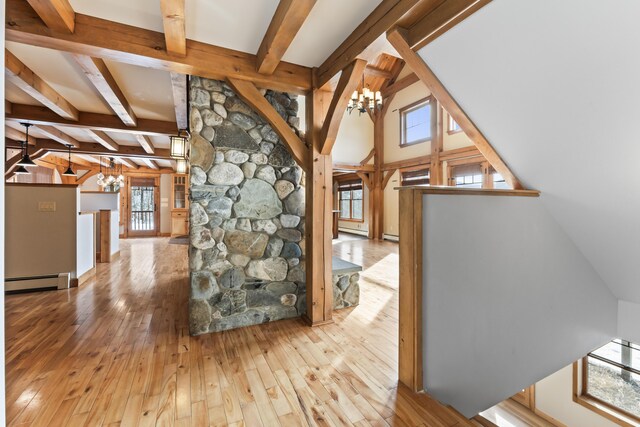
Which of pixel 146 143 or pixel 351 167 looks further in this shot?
pixel 351 167

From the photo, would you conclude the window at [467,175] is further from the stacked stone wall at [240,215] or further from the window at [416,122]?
the stacked stone wall at [240,215]

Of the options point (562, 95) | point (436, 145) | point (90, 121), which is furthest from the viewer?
point (436, 145)

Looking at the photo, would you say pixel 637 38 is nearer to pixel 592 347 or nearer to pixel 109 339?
pixel 592 347

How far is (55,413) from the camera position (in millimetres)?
1509

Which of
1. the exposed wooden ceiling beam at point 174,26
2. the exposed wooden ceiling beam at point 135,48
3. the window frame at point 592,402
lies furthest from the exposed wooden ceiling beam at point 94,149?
the window frame at point 592,402

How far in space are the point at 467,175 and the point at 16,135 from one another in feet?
29.6

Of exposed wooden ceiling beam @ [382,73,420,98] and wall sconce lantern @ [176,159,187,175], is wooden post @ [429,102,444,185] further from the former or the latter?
wall sconce lantern @ [176,159,187,175]

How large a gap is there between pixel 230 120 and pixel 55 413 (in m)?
2.26

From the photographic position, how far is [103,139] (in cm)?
509

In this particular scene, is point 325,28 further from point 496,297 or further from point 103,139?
point 103,139

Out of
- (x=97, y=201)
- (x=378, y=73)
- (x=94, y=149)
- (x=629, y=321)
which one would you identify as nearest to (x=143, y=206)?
(x=97, y=201)

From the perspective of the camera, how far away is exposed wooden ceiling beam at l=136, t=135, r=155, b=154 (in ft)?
16.4

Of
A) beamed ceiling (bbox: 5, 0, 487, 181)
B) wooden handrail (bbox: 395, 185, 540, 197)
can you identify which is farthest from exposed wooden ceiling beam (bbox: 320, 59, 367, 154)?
wooden handrail (bbox: 395, 185, 540, 197)

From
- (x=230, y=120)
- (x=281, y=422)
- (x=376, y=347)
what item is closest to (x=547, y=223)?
(x=376, y=347)
